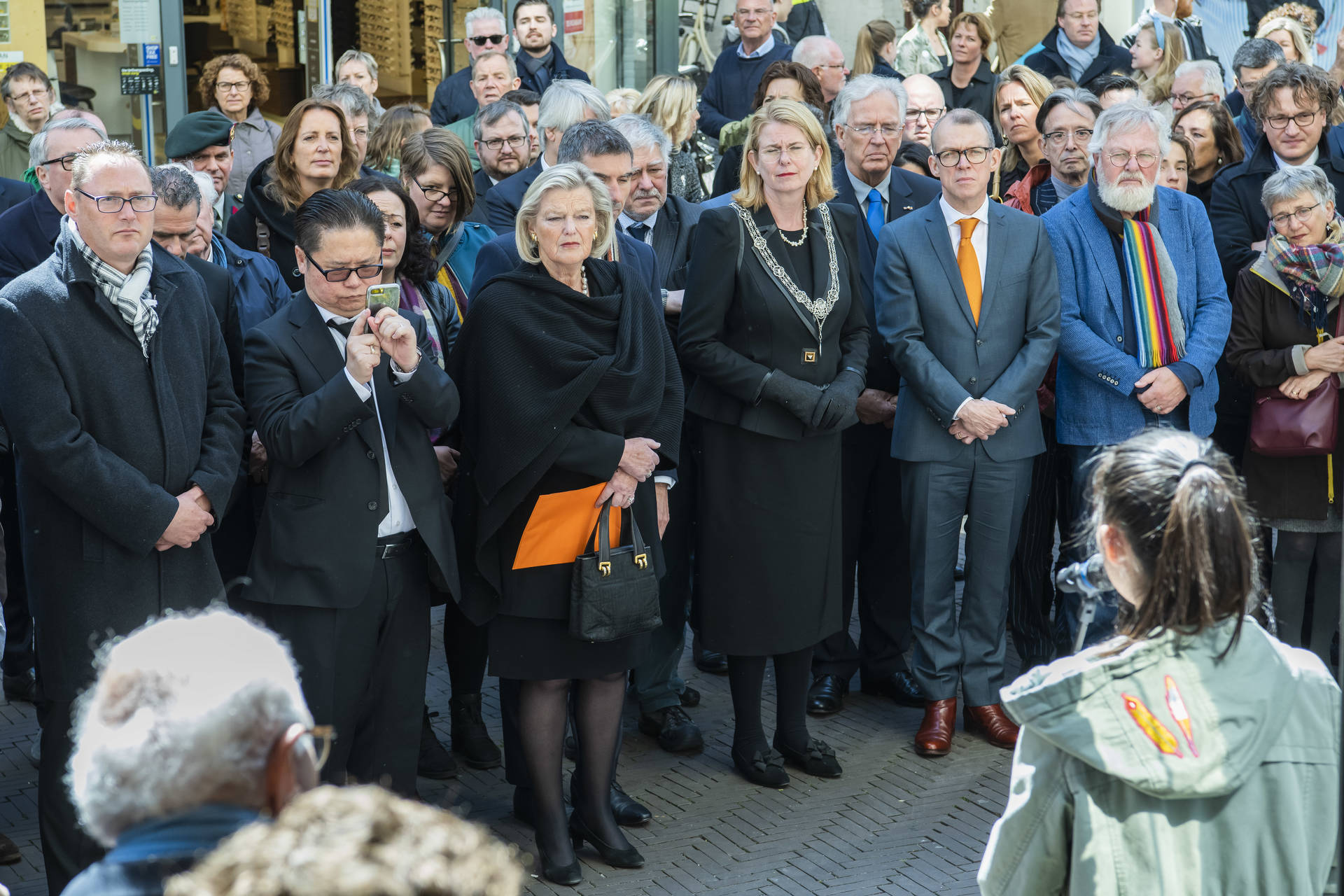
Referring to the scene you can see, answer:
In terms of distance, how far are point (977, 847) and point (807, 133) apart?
2371 mm

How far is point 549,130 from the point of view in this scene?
235 inches

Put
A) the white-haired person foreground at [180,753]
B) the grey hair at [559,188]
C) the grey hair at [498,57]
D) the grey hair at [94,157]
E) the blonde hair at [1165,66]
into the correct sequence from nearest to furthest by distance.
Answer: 1. the white-haired person foreground at [180,753]
2. the grey hair at [94,157]
3. the grey hair at [559,188]
4. the grey hair at [498,57]
5. the blonde hair at [1165,66]

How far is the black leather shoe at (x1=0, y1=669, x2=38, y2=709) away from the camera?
18.2ft

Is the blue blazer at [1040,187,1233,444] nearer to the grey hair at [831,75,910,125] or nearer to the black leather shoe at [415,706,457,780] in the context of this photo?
the grey hair at [831,75,910,125]

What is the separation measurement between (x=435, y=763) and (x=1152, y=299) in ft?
9.95

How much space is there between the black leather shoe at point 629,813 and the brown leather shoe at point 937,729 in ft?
3.58

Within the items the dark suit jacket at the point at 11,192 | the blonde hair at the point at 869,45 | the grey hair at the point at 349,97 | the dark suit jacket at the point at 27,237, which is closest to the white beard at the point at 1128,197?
the grey hair at the point at 349,97

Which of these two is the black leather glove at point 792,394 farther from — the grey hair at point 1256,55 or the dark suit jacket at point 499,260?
the grey hair at point 1256,55

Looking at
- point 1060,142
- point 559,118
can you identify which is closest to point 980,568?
point 1060,142

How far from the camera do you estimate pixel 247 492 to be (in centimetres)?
448

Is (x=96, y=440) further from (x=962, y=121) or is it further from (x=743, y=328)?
(x=962, y=121)

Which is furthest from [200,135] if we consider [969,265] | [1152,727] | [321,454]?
[1152,727]

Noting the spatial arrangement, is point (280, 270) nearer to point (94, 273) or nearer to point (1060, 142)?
point (94, 273)

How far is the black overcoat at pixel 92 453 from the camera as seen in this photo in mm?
3709
